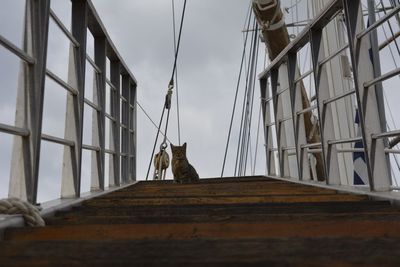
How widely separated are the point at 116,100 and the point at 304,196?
5.25ft

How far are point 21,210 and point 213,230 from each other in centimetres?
52

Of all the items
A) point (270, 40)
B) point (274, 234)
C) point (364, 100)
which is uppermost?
point (270, 40)

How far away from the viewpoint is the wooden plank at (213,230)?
3.28 feet

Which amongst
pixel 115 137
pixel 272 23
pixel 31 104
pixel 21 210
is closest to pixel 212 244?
pixel 21 210

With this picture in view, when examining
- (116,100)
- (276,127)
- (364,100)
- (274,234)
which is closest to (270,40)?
A: (276,127)

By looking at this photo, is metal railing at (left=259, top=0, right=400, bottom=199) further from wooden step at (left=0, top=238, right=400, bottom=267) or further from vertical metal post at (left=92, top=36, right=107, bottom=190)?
vertical metal post at (left=92, top=36, right=107, bottom=190)

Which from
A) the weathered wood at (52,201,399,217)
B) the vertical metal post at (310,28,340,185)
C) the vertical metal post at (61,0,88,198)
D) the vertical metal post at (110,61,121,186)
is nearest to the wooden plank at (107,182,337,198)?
the vertical metal post at (310,28,340,185)

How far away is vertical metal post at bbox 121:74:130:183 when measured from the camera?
11.2 ft

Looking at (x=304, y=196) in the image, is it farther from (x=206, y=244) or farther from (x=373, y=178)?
(x=206, y=244)

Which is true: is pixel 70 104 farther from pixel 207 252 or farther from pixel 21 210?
pixel 207 252

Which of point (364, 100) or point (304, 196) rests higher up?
point (364, 100)

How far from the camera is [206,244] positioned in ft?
2.78

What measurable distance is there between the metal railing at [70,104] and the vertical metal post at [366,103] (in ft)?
3.95

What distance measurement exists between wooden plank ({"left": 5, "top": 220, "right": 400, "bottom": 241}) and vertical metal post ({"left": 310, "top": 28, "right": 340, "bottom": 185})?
1.27 metres
